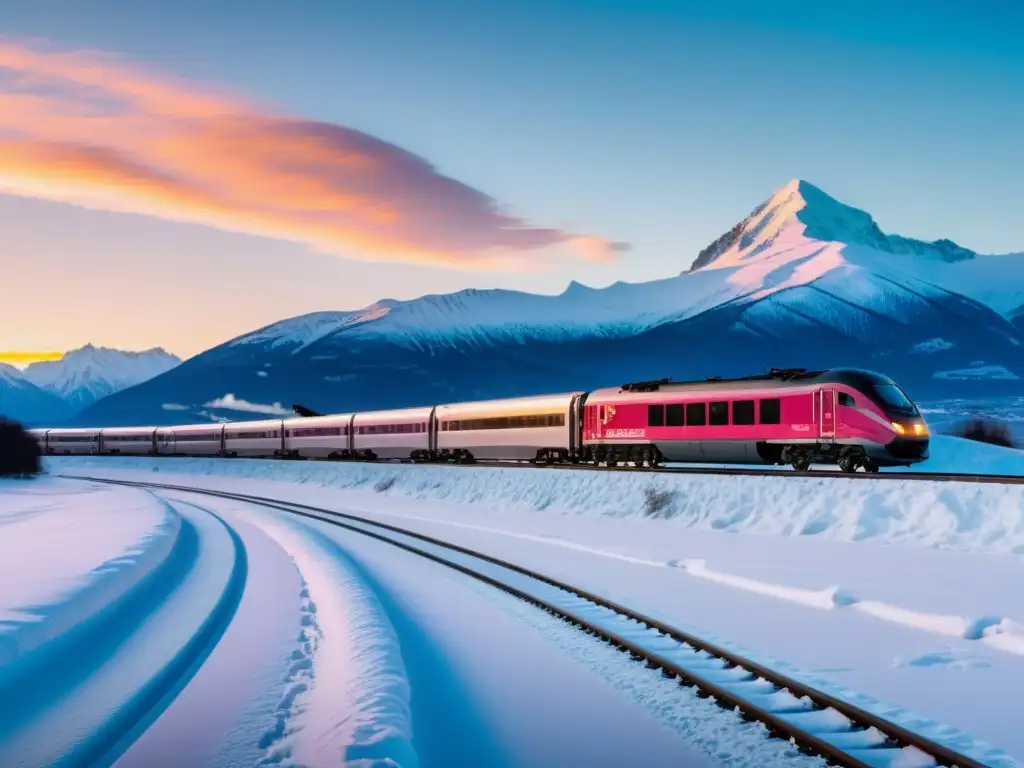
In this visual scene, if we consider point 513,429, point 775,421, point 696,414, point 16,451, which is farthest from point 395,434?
point 775,421

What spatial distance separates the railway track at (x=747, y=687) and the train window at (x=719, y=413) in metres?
14.9

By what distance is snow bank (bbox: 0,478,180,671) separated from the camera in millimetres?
13008

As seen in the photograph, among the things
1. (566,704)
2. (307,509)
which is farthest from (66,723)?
(307,509)

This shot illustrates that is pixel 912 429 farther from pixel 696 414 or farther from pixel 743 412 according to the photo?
pixel 696 414

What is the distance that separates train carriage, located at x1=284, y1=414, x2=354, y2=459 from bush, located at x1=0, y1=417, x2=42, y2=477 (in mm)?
17882

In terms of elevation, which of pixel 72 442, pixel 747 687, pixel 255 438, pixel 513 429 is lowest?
pixel 747 687

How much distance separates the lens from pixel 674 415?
112ft

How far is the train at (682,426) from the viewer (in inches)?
1109

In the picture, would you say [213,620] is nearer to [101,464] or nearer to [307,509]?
[307,509]

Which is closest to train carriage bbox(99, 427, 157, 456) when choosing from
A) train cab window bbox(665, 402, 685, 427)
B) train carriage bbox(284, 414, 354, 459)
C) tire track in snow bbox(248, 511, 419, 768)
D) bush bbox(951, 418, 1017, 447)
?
train carriage bbox(284, 414, 354, 459)

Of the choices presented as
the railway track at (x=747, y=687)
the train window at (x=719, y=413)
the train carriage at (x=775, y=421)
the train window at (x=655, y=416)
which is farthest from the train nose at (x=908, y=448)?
the railway track at (x=747, y=687)

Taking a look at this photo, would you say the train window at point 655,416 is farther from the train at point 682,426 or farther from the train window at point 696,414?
the train window at point 696,414

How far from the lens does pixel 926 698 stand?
9.99 m

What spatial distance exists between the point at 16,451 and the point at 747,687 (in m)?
70.4
